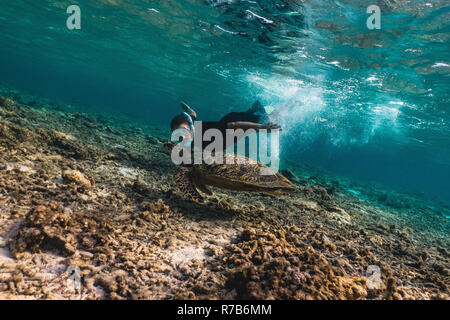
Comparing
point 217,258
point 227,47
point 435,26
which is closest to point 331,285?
point 217,258

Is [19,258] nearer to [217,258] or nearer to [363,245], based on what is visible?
[217,258]

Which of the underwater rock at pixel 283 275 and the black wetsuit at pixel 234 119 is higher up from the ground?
the black wetsuit at pixel 234 119

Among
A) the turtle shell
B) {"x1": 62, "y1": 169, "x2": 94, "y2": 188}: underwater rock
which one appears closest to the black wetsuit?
the turtle shell

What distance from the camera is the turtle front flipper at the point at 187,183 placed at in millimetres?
4168

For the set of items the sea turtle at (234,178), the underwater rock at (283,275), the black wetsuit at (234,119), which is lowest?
the underwater rock at (283,275)

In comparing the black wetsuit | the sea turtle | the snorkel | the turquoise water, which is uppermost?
the turquoise water

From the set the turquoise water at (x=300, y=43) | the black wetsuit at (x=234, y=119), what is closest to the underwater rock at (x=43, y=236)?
the black wetsuit at (x=234, y=119)

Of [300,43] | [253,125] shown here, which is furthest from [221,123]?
[300,43]

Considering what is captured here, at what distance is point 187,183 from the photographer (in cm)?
437

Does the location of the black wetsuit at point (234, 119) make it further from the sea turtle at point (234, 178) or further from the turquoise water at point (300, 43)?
the turquoise water at point (300, 43)

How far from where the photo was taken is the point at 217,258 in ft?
9.33

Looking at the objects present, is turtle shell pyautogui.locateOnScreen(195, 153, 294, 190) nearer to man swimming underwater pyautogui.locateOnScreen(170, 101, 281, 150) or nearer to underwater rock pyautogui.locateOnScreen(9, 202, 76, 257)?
man swimming underwater pyautogui.locateOnScreen(170, 101, 281, 150)

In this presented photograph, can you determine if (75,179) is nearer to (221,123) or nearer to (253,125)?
(253,125)

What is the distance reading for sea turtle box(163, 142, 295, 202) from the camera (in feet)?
13.4
